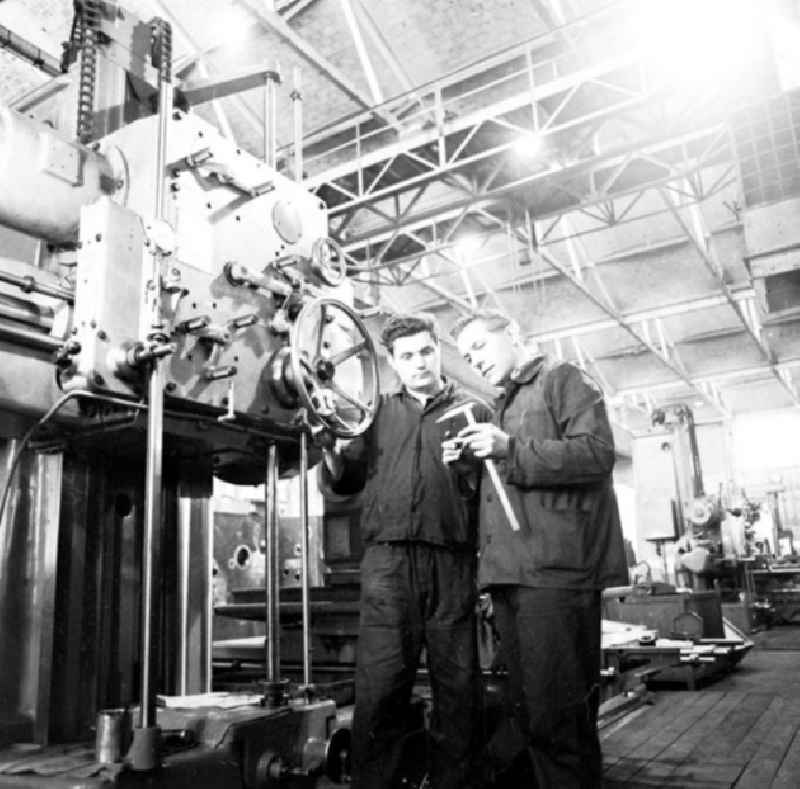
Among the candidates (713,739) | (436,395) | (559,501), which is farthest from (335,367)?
(713,739)

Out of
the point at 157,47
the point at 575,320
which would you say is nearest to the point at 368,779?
the point at 157,47

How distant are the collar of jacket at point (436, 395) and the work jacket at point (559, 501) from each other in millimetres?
288

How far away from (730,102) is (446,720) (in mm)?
4710

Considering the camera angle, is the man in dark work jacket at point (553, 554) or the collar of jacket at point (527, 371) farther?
the collar of jacket at point (527, 371)

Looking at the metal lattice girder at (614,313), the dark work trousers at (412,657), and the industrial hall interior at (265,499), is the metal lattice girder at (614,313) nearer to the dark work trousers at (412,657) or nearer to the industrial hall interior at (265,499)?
the industrial hall interior at (265,499)

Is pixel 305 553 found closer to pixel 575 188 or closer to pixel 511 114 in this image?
pixel 511 114

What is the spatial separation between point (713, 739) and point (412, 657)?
171 cm

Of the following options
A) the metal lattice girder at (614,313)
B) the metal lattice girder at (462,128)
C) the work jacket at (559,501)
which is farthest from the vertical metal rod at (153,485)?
the metal lattice girder at (614,313)

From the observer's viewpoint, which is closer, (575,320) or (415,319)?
(415,319)

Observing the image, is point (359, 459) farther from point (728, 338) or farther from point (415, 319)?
point (728, 338)

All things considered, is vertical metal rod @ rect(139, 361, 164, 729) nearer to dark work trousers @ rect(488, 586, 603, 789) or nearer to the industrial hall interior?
the industrial hall interior

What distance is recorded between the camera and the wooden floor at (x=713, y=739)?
242cm

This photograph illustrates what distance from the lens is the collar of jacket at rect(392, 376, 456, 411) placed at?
2135 millimetres

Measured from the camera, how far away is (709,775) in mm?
2432
